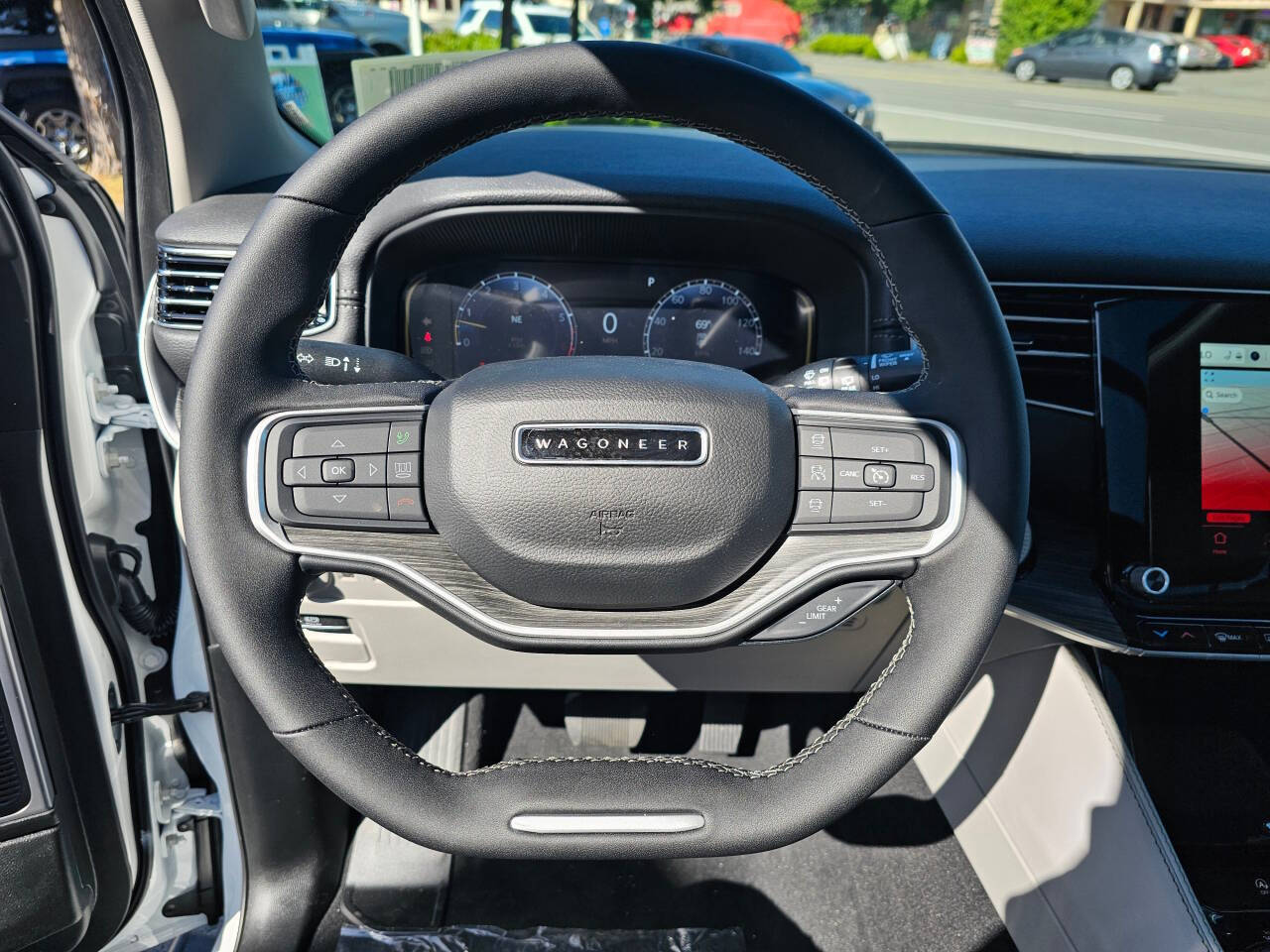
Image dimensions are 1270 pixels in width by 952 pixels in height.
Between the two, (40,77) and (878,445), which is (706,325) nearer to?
(878,445)

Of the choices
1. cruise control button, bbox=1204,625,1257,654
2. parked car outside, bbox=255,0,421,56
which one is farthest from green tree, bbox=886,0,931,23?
cruise control button, bbox=1204,625,1257,654

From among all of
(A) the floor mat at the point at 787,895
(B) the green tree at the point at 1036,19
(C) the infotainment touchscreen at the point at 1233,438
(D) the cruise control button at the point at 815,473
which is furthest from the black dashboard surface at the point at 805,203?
(A) the floor mat at the point at 787,895

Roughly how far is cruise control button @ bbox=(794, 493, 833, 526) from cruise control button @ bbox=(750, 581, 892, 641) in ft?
0.37

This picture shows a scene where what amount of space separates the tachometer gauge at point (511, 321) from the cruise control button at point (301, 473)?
0.81m

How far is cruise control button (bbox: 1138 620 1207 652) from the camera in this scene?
1400 millimetres

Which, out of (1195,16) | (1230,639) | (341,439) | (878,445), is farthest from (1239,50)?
(341,439)

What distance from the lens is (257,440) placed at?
94 cm

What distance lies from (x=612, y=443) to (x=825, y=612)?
0.35 metres

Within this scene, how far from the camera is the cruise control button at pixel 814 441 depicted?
98cm

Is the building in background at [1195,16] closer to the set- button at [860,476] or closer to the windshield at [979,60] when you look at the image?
the windshield at [979,60]

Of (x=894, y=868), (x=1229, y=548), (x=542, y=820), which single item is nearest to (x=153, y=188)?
(x=542, y=820)

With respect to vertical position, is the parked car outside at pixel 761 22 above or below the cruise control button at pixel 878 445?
above

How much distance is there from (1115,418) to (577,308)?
3.06ft

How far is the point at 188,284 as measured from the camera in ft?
4.51
